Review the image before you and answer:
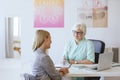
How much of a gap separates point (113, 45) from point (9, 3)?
6.18ft

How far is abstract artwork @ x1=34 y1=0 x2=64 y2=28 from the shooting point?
409 cm

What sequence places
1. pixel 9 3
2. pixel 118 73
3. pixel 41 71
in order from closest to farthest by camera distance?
pixel 41 71 → pixel 118 73 → pixel 9 3

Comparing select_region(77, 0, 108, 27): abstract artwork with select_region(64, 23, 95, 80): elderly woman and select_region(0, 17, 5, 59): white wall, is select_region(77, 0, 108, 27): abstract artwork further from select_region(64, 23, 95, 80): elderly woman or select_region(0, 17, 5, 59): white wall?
select_region(0, 17, 5, 59): white wall

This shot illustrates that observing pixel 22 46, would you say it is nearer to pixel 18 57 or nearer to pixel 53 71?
pixel 18 57

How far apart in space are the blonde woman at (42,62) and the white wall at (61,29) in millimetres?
1741

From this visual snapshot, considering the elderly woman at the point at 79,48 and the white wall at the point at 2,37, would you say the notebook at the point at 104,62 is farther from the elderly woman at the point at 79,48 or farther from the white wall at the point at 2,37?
the white wall at the point at 2,37

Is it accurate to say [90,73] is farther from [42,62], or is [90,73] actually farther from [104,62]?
[42,62]

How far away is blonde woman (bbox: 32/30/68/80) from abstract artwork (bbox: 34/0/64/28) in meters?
1.74

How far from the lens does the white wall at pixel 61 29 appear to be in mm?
4059

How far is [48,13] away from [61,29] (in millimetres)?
345

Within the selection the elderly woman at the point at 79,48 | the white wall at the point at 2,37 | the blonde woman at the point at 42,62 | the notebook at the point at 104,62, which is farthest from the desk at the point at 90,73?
the white wall at the point at 2,37

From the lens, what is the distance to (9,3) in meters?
4.04

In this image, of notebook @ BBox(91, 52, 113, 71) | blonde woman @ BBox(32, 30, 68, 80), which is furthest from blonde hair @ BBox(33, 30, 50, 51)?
notebook @ BBox(91, 52, 113, 71)

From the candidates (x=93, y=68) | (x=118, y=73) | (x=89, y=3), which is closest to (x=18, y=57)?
(x=89, y=3)
